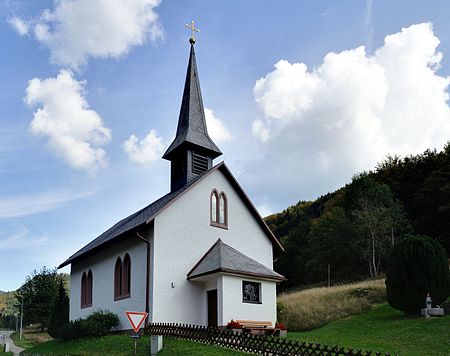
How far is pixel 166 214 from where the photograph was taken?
20.8 m

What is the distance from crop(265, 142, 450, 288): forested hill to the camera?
44.1m

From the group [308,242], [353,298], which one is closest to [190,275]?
[353,298]

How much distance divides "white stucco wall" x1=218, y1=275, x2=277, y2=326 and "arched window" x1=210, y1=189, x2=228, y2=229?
12.0 feet

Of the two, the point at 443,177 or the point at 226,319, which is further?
the point at 443,177

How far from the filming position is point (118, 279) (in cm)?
2306

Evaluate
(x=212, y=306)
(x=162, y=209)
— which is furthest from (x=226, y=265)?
(x=162, y=209)

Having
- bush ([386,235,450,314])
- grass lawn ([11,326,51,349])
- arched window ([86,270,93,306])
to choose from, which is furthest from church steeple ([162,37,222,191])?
grass lawn ([11,326,51,349])

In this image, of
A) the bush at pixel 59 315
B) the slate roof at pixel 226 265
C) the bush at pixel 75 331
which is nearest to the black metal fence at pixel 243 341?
the slate roof at pixel 226 265

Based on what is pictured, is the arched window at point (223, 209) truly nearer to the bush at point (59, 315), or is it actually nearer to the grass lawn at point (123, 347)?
the grass lawn at point (123, 347)

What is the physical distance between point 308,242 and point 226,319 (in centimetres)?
3745

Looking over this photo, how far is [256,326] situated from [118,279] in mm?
7165

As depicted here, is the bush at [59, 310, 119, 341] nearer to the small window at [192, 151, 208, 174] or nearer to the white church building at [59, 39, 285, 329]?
the white church building at [59, 39, 285, 329]

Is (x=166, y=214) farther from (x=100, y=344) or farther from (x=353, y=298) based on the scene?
(x=353, y=298)

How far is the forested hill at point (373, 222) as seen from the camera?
1737 inches
